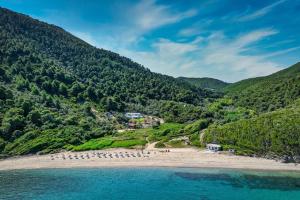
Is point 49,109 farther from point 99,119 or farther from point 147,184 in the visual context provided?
point 147,184

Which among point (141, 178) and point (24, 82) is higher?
point (24, 82)

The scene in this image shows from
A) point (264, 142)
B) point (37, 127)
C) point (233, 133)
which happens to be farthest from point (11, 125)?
point (264, 142)

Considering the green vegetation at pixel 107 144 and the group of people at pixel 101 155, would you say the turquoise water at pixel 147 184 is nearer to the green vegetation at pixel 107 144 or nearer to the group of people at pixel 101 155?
the group of people at pixel 101 155

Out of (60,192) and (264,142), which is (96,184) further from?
(264,142)

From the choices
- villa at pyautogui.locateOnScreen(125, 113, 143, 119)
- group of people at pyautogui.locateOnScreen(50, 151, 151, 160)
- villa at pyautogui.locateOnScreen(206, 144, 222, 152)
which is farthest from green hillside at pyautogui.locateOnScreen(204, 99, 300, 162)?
villa at pyautogui.locateOnScreen(125, 113, 143, 119)

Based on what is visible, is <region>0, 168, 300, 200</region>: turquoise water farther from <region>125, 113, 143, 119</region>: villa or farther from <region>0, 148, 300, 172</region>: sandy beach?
<region>125, 113, 143, 119</region>: villa

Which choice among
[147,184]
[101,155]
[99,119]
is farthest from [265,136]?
[99,119]

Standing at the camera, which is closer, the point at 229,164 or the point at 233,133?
the point at 229,164
